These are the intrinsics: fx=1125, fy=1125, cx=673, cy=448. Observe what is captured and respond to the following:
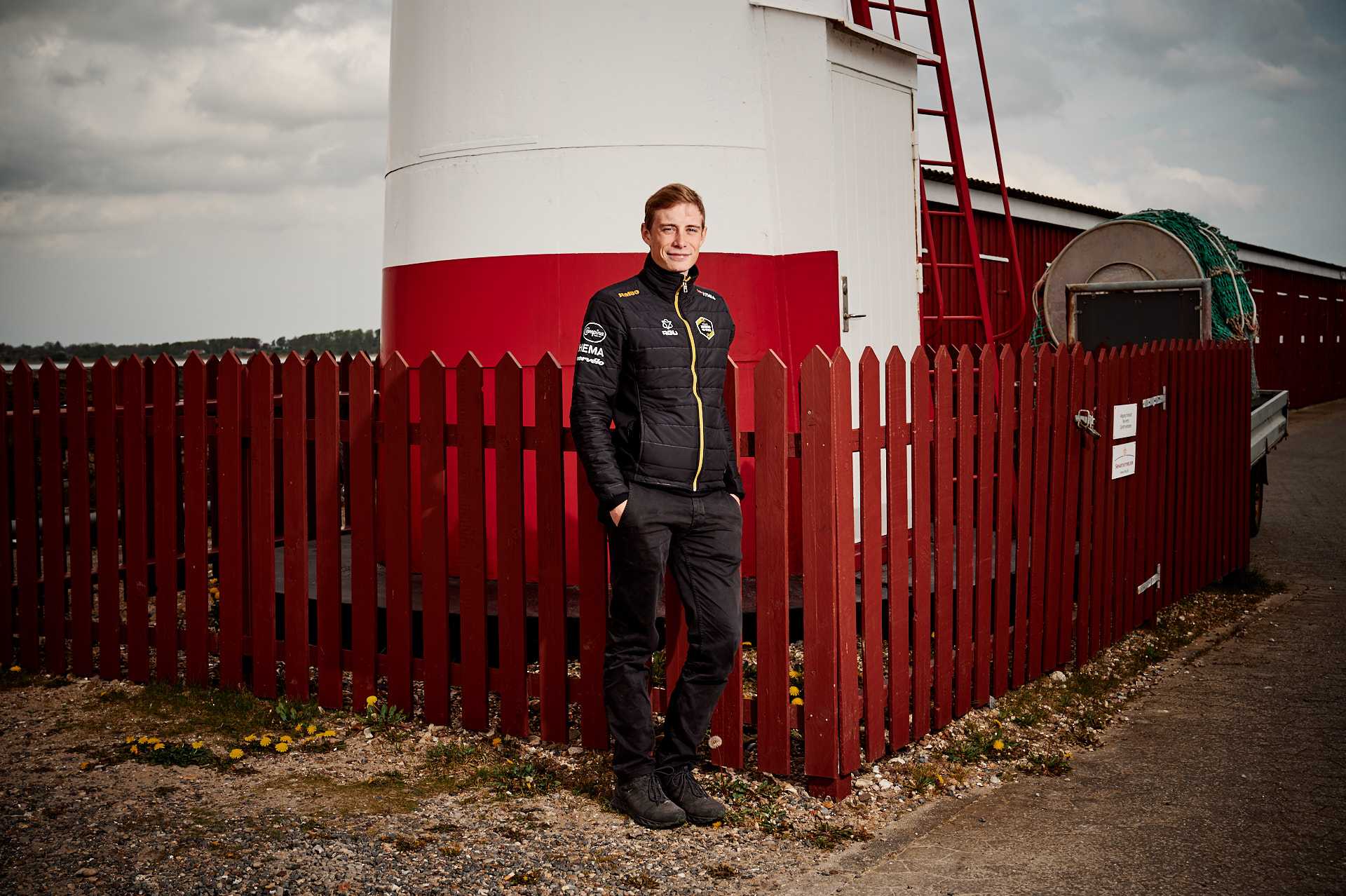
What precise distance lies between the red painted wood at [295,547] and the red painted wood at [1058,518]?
3769 mm

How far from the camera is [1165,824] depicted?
4148mm

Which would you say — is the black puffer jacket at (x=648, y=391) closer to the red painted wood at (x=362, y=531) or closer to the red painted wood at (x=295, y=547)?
the red painted wood at (x=362, y=531)

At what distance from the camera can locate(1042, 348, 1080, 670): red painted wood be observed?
5.88 metres

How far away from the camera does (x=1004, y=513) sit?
17.9 ft

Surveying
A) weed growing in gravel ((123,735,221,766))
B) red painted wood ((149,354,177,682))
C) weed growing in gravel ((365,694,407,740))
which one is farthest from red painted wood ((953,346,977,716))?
red painted wood ((149,354,177,682))

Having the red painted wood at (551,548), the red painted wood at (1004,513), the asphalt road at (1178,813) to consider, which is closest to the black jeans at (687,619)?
the red painted wood at (551,548)

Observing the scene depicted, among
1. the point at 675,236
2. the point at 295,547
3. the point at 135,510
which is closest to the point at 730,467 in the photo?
the point at 675,236

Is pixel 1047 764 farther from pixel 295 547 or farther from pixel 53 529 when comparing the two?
pixel 53 529

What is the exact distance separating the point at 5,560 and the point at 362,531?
8.09 feet

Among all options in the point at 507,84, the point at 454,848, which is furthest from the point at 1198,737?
the point at 507,84

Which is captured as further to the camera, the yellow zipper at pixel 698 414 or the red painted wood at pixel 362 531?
the red painted wood at pixel 362 531

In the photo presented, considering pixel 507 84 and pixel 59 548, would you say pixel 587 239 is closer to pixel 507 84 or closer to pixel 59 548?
pixel 507 84

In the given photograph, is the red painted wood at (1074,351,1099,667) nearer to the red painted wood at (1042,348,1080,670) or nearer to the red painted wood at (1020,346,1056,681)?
the red painted wood at (1042,348,1080,670)

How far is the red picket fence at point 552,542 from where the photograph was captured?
171 inches
